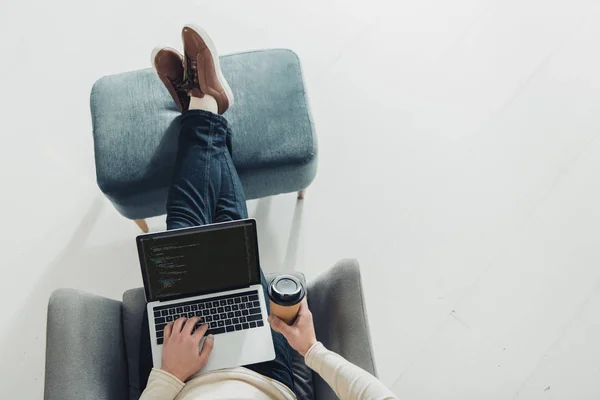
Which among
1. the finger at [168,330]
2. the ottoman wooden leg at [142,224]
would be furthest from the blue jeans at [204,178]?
the ottoman wooden leg at [142,224]

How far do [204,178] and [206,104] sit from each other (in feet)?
0.74

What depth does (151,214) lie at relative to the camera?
4.64 ft

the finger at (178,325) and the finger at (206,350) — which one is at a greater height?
the finger at (178,325)

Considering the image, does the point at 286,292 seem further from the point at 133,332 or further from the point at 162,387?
the point at 133,332

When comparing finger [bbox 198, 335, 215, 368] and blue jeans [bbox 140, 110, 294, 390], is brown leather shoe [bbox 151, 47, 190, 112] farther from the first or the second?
finger [bbox 198, 335, 215, 368]

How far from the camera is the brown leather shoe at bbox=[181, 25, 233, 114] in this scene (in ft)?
4.36

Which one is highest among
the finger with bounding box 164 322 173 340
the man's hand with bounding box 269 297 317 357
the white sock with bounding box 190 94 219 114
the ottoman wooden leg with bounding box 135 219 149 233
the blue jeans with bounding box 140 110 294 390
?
the white sock with bounding box 190 94 219 114

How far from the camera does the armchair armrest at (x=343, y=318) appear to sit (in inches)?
38.0

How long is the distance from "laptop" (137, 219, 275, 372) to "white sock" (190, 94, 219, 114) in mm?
446

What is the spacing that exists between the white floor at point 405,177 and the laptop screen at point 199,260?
513mm

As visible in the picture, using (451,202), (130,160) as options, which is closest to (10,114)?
(130,160)

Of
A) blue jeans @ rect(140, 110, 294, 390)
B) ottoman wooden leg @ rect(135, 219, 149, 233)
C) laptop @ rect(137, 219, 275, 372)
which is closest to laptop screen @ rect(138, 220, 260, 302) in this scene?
laptop @ rect(137, 219, 275, 372)

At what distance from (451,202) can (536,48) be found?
705 mm

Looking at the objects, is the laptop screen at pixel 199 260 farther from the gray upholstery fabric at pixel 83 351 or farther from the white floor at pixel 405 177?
the white floor at pixel 405 177
